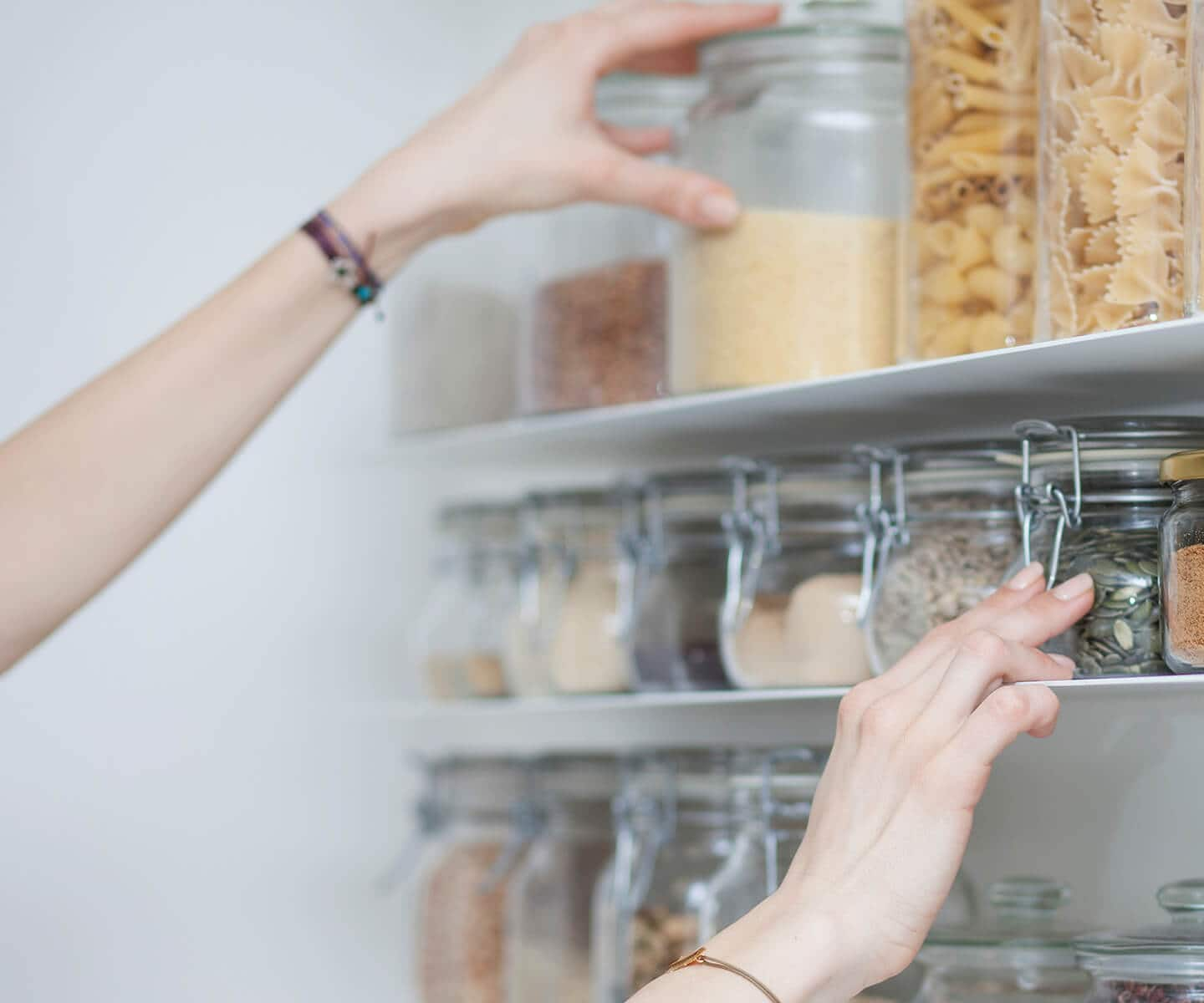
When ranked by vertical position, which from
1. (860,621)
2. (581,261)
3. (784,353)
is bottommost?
(860,621)

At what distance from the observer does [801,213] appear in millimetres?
1027

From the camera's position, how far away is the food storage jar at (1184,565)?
0.77m

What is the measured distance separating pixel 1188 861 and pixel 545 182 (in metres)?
0.65

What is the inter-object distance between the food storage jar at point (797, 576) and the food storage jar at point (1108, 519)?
14 centimetres

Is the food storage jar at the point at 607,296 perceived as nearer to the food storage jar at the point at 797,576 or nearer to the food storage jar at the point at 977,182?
the food storage jar at the point at 797,576

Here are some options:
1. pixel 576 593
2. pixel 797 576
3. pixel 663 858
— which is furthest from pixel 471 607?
pixel 797 576

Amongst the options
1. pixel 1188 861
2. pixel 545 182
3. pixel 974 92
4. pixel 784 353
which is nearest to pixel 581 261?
pixel 545 182

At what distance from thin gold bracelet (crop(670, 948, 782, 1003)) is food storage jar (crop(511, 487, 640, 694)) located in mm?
347

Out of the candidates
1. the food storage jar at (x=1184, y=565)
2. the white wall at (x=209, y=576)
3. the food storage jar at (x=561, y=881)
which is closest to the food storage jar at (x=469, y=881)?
the food storage jar at (x=561, y=881)

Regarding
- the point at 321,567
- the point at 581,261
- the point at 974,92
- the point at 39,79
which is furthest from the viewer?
the point at 321,567

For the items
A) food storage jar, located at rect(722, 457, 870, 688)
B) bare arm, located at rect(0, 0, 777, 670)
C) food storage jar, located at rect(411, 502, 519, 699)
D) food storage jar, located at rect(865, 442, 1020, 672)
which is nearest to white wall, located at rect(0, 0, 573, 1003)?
food storage jar, located at rect(411, 502, 519, 699)

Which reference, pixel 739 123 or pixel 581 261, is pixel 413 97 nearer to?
pixel 581 261

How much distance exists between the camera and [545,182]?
44.5 inches

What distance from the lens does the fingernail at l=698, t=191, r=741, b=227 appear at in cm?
104
